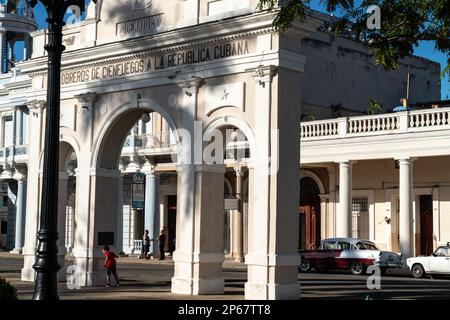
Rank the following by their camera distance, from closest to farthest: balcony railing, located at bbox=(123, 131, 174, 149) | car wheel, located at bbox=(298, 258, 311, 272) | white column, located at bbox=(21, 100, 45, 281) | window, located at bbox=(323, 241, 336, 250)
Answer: white column, located at bbox=(21, 100, 45, 281) → window, located at bbox=(323, 241, 336, 250) → car wheel, located at bbox=(298, 258, 311, 272) → balcony railing, located at bbox=(123, 131, 174, 149)

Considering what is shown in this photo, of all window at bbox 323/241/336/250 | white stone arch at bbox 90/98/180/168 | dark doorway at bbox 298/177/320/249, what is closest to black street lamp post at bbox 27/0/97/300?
white stone arch at bbox 90/98/180/168

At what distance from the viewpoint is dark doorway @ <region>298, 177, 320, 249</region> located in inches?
1491

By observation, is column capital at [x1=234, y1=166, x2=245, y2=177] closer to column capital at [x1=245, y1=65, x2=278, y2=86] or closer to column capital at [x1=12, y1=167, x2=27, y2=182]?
column capital at [x1=12, y1=167, x2=27, y2=182]

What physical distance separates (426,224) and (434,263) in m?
5.62

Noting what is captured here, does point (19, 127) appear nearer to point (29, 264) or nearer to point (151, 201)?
point (151, 201)

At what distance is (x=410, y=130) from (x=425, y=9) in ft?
58.8

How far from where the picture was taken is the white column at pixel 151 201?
40.4 metres

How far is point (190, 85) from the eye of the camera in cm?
2009

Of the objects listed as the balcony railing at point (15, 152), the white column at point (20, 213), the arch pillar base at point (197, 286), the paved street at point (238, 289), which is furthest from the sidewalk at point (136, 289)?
the balcony railing at point (15, 152)

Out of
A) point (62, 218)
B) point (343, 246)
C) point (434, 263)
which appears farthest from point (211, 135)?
point (343, 246)

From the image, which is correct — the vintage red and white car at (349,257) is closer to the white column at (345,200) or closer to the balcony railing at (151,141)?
the white column at (345,200)

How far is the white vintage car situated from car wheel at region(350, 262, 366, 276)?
1807 mm

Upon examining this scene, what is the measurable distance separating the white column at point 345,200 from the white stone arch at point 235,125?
47.2ft
